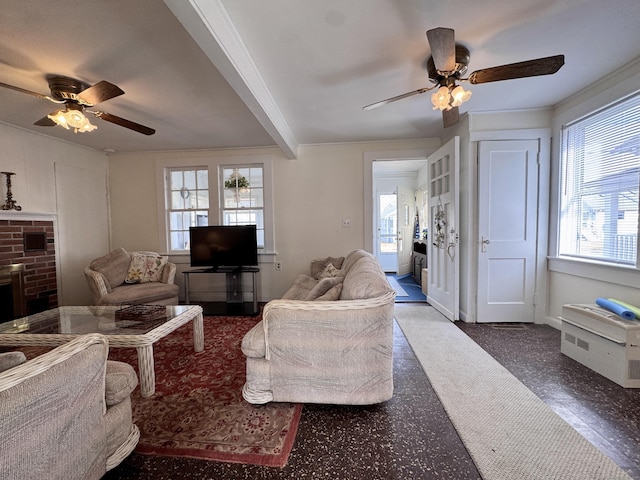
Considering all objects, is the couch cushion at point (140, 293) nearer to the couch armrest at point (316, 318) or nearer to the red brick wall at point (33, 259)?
the red brick wall at point (33, 259)

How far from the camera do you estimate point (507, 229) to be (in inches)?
118

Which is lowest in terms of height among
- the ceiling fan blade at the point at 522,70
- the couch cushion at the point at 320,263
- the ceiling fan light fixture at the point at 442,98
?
the couch cushion at the point at 320,263

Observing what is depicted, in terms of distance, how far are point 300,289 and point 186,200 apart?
266 cm

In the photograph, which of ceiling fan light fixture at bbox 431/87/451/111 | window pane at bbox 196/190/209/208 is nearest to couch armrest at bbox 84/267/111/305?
window pane at bbox 196/190/209/208

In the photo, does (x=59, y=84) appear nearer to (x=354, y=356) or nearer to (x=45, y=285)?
(x=45, y=285)

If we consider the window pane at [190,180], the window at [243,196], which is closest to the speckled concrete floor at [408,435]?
the window at [243,196]

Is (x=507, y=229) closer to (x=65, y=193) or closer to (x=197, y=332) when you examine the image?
(x=197, y=332)

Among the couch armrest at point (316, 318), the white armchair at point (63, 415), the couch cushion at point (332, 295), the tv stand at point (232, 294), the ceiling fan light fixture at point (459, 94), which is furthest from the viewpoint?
the tv stand at point (232, 294)

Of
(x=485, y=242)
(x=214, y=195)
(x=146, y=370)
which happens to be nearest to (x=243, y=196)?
(x=214, y=195)

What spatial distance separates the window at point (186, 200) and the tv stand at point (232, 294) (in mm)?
809

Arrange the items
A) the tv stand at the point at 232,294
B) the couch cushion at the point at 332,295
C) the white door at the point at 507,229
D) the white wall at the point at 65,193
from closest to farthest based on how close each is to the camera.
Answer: the couch cushion at the point at 332,295 < the white door at the point at 507,229 < the white wall at the point at 65,193 < the tv stand at the point at 232,294

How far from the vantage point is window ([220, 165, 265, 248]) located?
4172 mm

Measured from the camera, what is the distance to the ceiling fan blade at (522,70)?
5.27 ft

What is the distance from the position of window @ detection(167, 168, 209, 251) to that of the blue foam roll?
15.5ft
